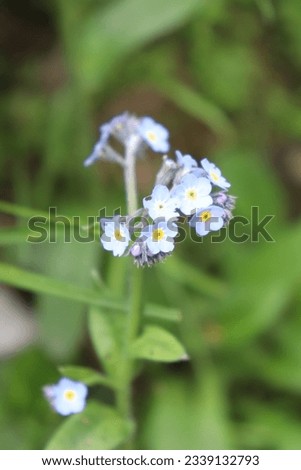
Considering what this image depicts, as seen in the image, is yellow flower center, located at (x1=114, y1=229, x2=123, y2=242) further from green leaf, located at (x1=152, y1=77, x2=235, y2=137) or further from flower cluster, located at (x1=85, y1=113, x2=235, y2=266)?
green leaf, located at (x1=152, y1=77, x2=235, y2=137)

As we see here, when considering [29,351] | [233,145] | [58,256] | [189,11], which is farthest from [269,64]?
[29,351]

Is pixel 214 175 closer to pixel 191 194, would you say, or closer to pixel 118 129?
pixel 191 194

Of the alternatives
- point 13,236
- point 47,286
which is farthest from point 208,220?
point 13,236

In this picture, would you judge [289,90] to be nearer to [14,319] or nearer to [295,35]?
[295,35]

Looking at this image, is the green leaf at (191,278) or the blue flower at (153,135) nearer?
the blue flower at (153,135)

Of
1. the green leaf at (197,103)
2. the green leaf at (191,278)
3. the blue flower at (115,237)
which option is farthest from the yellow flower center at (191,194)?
the green leaf at (197,103)

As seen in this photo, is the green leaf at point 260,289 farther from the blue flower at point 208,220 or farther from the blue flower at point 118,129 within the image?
the blue flower at point 208,220
